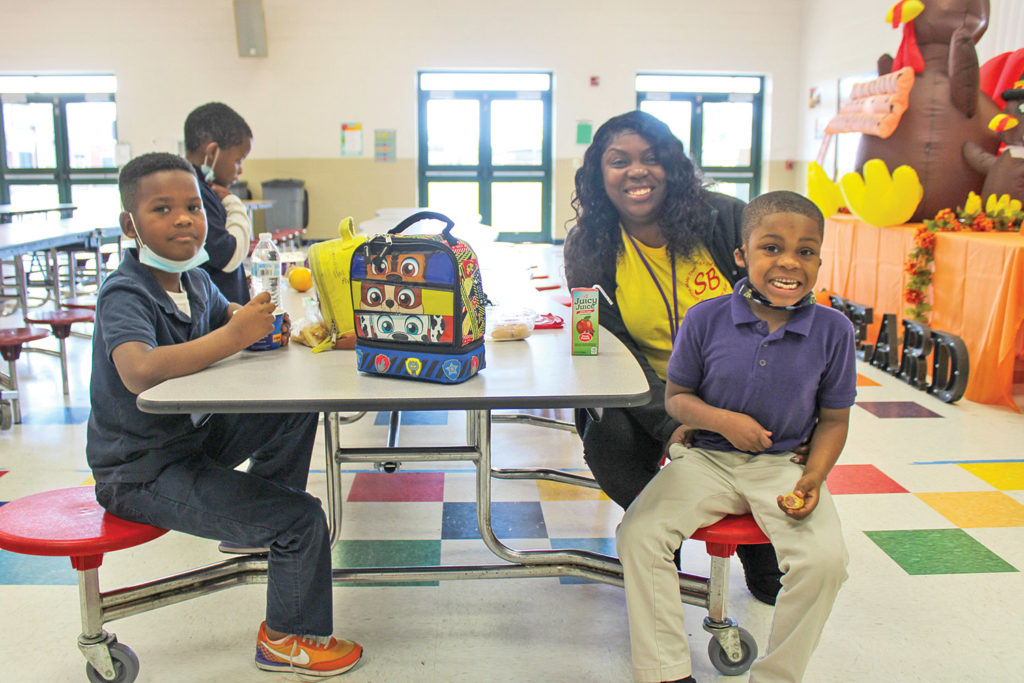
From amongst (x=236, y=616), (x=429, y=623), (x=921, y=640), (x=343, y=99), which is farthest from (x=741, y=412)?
(x=343, y=99)

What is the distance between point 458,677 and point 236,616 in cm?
62

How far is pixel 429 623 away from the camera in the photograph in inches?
78.7

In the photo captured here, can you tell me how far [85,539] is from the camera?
1529mm

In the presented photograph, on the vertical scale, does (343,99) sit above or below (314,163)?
above

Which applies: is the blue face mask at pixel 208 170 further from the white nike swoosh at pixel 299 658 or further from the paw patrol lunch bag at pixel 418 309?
the white nike swoosh at pixel 299 658

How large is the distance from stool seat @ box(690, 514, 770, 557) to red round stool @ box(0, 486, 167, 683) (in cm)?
107

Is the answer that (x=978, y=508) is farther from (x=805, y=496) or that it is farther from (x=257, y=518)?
(x=257, y=518)

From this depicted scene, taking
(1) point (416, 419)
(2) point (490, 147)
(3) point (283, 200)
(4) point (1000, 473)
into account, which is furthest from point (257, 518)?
(2) point (490, 147)

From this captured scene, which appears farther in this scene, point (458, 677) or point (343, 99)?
point (343, 99)

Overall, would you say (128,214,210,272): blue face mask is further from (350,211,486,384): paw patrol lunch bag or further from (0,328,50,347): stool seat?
(0,328,50,347): stool seat

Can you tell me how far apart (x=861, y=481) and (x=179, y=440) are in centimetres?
231

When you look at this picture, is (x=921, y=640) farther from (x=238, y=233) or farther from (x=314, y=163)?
(x=314, y=163)

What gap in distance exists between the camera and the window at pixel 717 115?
34.6ft

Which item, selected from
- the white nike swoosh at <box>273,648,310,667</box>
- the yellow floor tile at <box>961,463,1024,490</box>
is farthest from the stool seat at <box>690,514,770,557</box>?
the yellow floor tile at <box>961,463,1024,490</box>
